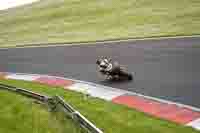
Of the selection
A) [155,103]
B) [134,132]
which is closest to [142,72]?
[155,103]

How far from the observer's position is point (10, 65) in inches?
917

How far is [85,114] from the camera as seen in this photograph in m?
12.2

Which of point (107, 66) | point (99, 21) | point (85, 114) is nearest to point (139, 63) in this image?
point (107, 66)

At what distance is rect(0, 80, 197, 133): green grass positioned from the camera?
1067cm

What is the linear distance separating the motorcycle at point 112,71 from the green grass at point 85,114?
63.8 inches

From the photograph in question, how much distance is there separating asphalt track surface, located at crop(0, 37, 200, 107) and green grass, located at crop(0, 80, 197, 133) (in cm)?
177

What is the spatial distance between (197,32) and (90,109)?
11429 millimetres

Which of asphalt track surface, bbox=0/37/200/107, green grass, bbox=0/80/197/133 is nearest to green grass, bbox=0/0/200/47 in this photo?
asphalt track surface, bbox=0/37/200/107

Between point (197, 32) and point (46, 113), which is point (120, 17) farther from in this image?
point (46, 113)

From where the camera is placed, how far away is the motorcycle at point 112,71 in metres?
15.6

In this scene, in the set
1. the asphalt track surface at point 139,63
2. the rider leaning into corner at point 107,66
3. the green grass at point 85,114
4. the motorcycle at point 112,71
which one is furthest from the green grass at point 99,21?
the green grass at point 85,114

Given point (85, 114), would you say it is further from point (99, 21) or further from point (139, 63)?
point (99, 21)

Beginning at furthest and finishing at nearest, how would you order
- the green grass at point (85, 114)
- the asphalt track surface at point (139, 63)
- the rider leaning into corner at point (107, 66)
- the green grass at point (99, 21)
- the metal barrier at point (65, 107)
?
the green grass at point (99, 21), the rider leaning into corner at point (107, 66), the asphalt track surface at point (139, 63), the green grass at point (85, 114), the metal barrier at point (65, 107)

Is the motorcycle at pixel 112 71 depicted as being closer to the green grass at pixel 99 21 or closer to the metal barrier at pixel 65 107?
the metal barrier at pixel 65 107
